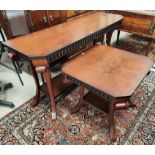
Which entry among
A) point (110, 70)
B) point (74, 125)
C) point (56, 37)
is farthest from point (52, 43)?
point (74, 125)

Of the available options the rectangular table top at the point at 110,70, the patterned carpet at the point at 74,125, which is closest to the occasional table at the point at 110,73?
the rectangular table top at the point at 110,70

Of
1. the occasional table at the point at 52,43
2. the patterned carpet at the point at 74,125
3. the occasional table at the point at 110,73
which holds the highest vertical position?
the occasional table at the point at 52,43

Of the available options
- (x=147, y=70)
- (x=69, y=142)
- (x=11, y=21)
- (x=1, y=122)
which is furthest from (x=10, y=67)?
(x=147, y=70)

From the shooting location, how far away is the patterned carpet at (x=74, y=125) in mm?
1384

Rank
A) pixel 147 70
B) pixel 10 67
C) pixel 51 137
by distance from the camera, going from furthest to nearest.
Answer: pixel 10 67
pixel 51 137
pixel 147 70

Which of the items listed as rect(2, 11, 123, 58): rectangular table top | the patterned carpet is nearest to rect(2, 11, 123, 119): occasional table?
rect(2, 11, 123, 58): rectangular table top

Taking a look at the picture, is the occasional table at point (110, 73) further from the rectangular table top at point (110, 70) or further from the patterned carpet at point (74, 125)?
the patterned carpet at point (74, 125)

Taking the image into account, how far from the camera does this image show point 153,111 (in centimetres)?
162

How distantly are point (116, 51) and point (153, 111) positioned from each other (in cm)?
74

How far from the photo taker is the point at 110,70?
129 centimetres

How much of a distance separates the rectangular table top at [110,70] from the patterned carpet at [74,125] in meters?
0.53

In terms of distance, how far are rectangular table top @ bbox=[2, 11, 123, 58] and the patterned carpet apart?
0.70 m

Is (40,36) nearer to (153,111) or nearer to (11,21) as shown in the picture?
(11,21)

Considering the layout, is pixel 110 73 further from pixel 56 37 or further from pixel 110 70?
pixel 56 37
